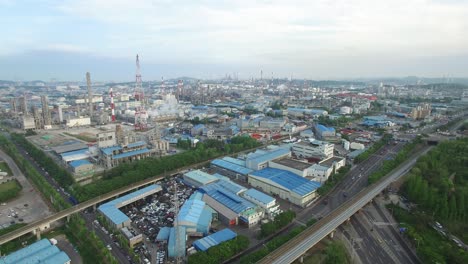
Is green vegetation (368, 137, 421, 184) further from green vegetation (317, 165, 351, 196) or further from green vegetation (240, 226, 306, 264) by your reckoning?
green vegetation (240, 226, 306, 264)

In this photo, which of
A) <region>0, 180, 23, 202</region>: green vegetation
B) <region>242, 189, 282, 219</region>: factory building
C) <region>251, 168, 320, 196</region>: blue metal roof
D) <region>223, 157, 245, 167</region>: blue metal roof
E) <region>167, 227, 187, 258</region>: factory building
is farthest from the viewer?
<region>223, 157, 245, 167</region>: blue metal roof

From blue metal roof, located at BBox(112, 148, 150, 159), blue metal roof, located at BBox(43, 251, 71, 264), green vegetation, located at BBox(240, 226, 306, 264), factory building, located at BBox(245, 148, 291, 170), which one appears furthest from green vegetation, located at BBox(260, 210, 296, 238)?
blue metal roof, located at BBox(112, 148, 150, 159)

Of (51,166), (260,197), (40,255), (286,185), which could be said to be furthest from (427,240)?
(51,166)

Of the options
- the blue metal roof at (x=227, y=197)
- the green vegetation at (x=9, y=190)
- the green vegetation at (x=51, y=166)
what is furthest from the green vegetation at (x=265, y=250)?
the green vegetation at (x=9, y=190)

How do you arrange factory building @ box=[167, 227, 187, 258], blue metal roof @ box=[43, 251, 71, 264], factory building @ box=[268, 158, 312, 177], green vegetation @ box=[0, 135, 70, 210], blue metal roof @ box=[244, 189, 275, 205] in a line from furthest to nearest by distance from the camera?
factory building @ box=[268, 158, 312, 177] → green vegetation @ box=[0, 135, 70, 210] → blue metal roof @ box=[244, 189, 275, 205] → factory building @ box=[167, 227, 187, 258] → blue metal roof @ box=[43, 251, 71, 264]

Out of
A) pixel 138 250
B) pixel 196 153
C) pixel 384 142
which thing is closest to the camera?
pixel 138 250

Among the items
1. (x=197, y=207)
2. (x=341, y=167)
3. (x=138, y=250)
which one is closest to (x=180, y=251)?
(x=138, y=250)

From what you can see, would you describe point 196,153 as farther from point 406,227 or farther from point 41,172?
point 406,227
